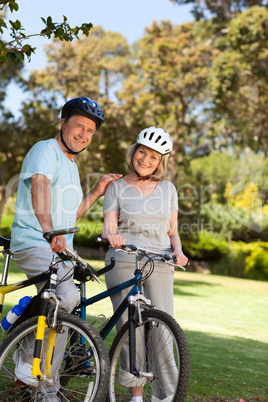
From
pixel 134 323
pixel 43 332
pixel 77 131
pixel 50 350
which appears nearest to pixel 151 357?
pixel 134 323

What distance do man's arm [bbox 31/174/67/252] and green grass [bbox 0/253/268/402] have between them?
61 centimetres

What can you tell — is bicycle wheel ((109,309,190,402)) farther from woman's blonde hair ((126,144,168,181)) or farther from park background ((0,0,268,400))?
park background ((0,0,268,400))

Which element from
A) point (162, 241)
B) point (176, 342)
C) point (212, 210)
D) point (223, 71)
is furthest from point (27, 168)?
point (212, 210)

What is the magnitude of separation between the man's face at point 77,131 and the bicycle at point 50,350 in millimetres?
915

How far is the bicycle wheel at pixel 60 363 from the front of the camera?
10.7 ft

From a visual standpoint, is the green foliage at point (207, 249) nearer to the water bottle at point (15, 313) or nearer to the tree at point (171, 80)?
the tree at point (171, 80)

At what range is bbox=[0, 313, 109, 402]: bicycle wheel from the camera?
3268mm

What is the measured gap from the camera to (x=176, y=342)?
11.3 feet

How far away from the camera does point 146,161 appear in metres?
4.21

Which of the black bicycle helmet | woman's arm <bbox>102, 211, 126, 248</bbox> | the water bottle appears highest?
the black bicycle helmet

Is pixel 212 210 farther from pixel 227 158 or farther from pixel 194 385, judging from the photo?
pixel 194 385

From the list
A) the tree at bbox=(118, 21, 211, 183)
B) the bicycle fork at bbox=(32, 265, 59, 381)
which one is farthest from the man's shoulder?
the tree at bbox=(118, 21, 211, 183)

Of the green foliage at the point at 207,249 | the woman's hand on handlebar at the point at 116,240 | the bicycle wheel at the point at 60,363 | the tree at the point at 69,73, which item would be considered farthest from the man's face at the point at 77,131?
the green foliage at the point at 207,249

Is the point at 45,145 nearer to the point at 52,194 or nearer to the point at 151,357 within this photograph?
the point at 52,194
